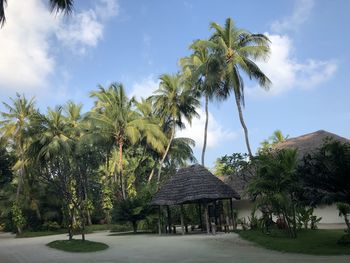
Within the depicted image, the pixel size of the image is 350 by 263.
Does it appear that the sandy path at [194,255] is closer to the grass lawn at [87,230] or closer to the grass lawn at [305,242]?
the grass lawn at [305,242]

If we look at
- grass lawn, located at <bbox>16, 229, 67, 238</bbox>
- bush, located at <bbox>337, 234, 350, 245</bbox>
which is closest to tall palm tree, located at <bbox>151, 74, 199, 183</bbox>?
grass lawn, located at <bbox>16, 229, 67, 238</bbox>

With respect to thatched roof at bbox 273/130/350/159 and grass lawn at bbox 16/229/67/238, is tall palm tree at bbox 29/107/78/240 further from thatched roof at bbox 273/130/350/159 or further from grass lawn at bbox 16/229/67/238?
thatched roof at bbox 273/130/350/159

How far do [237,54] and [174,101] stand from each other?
9.29 meters

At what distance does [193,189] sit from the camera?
69.7ft

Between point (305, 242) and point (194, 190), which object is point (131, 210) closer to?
point (194, 190)

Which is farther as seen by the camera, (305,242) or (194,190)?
(194,190)

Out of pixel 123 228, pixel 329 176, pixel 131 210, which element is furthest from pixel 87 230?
pixel 329 176

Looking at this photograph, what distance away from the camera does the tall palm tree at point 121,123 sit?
3209 cm

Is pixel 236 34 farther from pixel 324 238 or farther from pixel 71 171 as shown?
pixel 324 238

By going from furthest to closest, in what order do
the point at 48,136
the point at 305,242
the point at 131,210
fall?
the point at 48,136 → the point at 131,210 → the point at 305,242

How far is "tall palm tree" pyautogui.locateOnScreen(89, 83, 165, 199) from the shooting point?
1264 inches

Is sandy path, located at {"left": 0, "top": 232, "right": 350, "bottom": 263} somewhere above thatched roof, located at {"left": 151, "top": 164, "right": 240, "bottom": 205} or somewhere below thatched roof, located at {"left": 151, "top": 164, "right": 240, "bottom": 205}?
below

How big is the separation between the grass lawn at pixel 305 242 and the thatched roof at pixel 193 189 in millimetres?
3064

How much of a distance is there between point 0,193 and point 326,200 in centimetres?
3319
